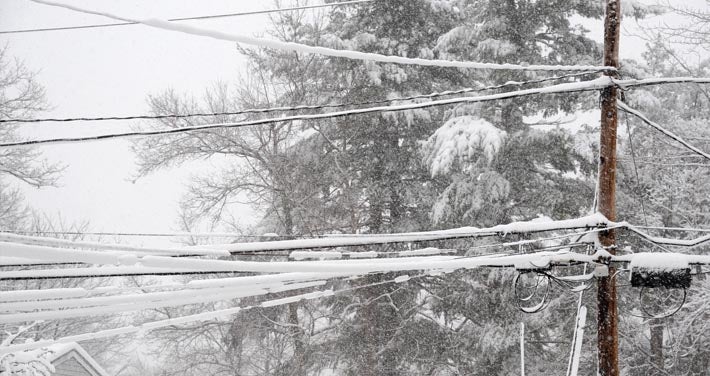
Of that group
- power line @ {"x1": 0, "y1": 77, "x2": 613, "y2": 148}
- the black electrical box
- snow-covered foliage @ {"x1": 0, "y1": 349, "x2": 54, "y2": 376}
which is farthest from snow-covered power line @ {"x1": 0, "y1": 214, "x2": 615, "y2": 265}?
snow-covered foliage @ {"x1": 0, "y1": 349, "x2": 54, "y2": 376}

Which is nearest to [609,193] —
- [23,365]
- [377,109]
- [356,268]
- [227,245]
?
[377,109]

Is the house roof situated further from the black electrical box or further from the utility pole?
the black electrical box

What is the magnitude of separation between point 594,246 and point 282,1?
18908 mm

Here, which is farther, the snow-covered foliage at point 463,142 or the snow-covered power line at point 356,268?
the snow-covered foliage at point 463,142

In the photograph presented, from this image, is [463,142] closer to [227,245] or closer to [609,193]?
[609,193]

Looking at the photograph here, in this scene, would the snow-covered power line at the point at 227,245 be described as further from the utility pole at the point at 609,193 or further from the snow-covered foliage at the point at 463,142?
the snow-covered foliage at the point at 463,142

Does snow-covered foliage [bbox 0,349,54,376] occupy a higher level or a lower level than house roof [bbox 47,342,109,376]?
higher

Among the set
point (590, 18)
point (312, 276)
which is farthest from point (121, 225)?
point (312, 276)

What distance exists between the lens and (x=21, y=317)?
11.7 feet

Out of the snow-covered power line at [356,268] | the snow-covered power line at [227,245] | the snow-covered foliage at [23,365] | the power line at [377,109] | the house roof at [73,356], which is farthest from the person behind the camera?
the house roof at [73,356]

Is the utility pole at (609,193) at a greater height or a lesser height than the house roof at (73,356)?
greater

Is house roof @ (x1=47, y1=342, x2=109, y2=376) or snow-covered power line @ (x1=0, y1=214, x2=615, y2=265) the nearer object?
snow-covered power line @ (x1=0, y1=214, x2=615, y2=265)

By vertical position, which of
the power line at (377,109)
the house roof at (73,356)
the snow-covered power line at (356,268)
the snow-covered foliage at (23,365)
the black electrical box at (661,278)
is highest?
the power line at (377,109)

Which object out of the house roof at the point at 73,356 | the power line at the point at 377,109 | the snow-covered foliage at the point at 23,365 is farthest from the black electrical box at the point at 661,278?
the house roof at the point at 73,356
